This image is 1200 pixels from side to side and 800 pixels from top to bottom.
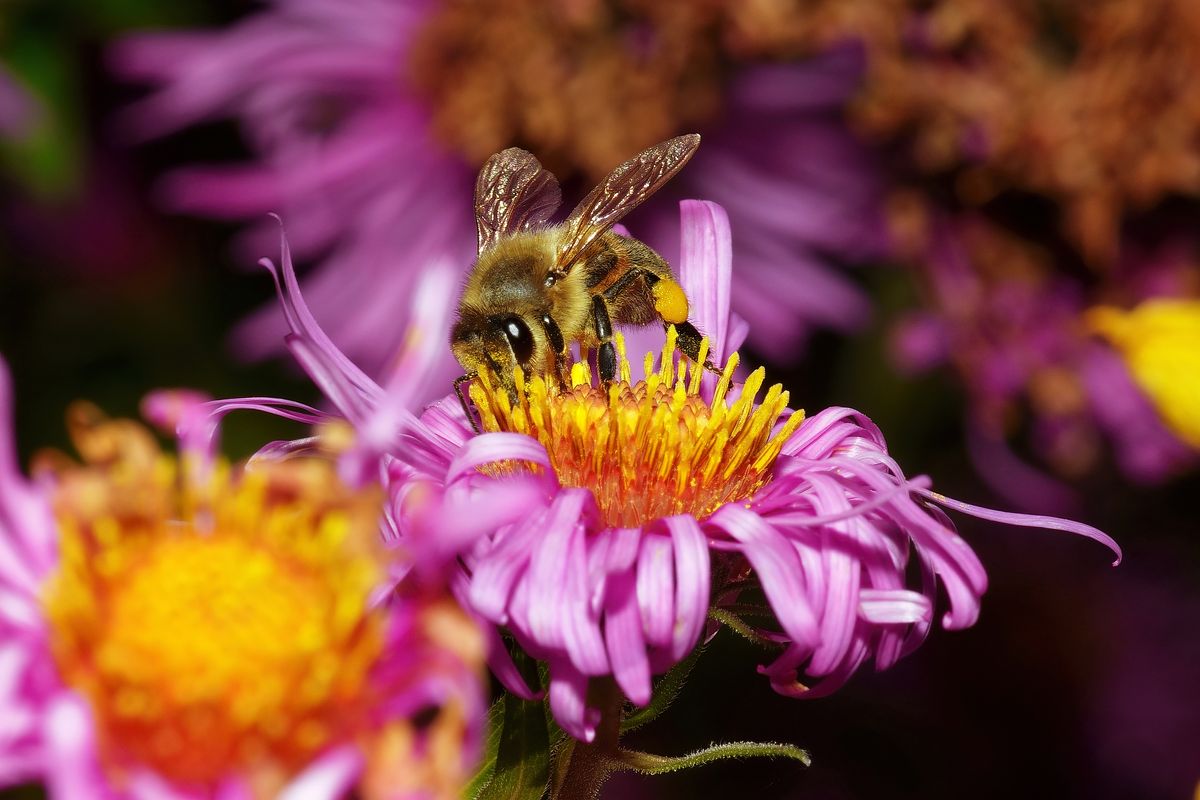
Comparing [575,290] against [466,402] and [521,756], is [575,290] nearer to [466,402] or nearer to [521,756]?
[466,402]

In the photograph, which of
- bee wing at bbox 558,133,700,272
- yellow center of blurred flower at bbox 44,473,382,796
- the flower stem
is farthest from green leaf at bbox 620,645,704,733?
bee wing at bbox 558,133,700,272

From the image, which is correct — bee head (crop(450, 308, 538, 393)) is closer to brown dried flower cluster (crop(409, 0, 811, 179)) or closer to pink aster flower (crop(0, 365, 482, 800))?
pink aster flower (crop(0, 365, 482, 800))

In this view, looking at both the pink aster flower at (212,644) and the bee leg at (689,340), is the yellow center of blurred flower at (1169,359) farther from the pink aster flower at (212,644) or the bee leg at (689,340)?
the pink aster flower at (212,644)

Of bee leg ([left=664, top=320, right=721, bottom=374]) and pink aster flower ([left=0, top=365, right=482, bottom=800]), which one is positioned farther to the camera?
bee leg ([left=664, top=320, right=721, bottom=374])

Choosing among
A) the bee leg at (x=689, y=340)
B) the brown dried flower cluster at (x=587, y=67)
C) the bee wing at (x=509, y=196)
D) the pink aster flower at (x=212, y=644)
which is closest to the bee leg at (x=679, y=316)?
the bee leg at (x=689, y=340)

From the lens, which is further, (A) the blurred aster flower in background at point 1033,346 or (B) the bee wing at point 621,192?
(A) the blurred aster flower in background at point 1033,346

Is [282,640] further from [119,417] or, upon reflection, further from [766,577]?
[119,417]
